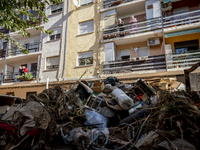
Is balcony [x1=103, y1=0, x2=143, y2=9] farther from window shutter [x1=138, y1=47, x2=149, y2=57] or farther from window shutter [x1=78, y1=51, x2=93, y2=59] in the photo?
window shutter [x1=78, y1=51, x2=93, y2=59]

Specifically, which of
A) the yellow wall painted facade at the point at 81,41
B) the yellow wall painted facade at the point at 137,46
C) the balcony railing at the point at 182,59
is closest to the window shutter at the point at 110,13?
→ the yellow wall painted facade at the point at 81,41

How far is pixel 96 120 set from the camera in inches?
152

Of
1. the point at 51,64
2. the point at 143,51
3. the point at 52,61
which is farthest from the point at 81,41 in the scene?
the point at 143,51

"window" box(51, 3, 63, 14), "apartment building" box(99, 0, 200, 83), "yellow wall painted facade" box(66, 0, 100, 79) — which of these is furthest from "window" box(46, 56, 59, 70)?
"window" box(51, 3, 63, 14)

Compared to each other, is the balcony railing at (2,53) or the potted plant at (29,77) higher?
the balcony railing at (2,53)

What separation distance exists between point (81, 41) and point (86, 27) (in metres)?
1.53

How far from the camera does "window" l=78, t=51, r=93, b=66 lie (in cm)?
1227

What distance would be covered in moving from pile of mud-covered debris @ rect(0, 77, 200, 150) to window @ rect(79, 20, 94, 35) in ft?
32.2

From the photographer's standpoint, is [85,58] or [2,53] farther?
[2,53]

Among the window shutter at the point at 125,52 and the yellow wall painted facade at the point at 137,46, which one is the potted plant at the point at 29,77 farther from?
the window shutter at the point at 125,52

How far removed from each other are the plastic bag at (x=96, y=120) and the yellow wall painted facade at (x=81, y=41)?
301 inches

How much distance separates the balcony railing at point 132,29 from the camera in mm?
10477

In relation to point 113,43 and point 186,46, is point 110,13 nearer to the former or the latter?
point 113,43

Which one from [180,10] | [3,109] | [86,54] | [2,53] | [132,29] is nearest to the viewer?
[3,109]
